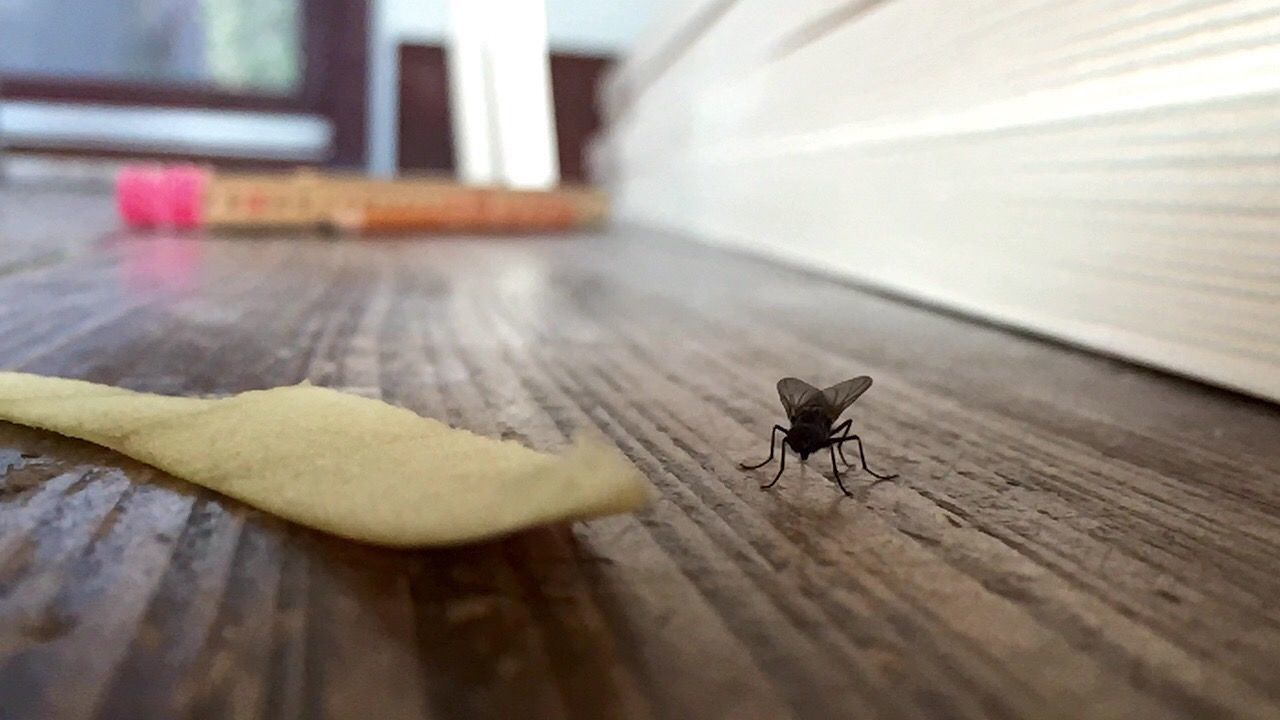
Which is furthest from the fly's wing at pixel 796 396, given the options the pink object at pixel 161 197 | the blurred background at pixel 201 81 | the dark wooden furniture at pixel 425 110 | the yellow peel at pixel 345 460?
the blurred background at pixel 201 81

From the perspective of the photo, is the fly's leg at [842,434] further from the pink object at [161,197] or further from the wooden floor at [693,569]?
the pink object at [161,197]

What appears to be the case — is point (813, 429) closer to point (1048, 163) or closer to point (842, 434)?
point (842, 434)

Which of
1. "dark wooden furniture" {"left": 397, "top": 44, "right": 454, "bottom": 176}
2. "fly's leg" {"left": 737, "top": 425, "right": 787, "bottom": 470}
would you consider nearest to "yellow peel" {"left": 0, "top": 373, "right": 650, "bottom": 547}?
"fly's leg" {"left": 737, "top": 425, "right": 787, "bottom": 470}

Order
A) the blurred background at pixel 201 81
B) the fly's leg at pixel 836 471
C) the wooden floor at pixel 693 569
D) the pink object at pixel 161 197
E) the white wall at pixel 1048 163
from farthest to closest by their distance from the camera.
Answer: the blurred background at pixel 201 81 < the pink object at pixel 161 197 < the white wall at pixel 1048 163 < the fly's leg at pixel 836 471 < the wooden floor at pixel 693 569

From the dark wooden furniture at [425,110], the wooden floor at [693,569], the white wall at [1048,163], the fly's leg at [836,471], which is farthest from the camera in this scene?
the dark wooden furniture at [425,110]

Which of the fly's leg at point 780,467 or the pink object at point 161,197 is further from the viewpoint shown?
the pink object at point 161,197
